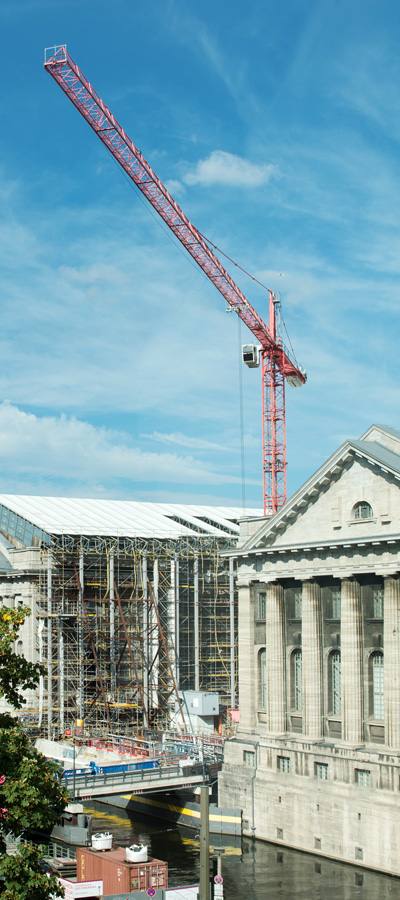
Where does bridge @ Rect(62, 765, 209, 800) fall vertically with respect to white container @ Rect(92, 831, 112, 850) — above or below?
above

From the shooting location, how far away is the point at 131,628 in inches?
3831

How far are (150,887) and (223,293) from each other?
77866 millimetres

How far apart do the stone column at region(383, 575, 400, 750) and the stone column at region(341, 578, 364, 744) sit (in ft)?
8.04

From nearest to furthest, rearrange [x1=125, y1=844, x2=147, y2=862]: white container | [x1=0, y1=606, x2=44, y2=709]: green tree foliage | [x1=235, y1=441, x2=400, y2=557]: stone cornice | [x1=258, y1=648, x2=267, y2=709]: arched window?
[x1=0, y1=606, x2=44, y2=709]: green tree foliage, [x1=125, y1=844, x2=147, y2=862]: white container, [x1=235, y1=441, x2=400, y2=557]: stone cornice, [x1=258, y1=648, x2=267, y2=709]: arched window

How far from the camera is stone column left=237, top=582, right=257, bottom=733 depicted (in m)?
72.4

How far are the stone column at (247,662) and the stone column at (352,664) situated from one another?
36.2ft

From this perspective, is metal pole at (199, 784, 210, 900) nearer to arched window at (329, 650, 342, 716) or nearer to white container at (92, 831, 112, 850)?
white container at (92, 831, 112, 850)

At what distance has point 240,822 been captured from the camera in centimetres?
6775

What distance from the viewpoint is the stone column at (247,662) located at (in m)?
72.4

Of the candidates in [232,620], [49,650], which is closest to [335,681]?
[49,650]

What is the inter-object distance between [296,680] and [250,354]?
2292 inches

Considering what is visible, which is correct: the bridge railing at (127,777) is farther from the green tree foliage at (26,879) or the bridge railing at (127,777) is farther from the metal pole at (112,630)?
the green tree foliage at (26,879)

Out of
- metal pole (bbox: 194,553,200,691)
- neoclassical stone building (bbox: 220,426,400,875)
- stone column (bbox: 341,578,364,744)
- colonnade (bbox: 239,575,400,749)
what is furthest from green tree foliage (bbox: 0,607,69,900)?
metal pole (bbox: 194,553,200,691)

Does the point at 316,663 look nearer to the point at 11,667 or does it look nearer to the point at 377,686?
the point at 377,686
